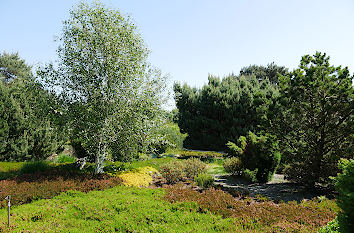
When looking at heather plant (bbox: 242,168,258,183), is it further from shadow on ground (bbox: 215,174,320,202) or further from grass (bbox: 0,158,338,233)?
grass (bbox: 0,158,338,233)

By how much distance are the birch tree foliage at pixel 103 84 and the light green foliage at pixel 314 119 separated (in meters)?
5.65

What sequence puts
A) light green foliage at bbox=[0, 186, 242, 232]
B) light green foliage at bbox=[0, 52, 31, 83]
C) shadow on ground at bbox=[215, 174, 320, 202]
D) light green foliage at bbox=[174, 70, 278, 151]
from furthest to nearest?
light green foliage at bbox=[0, 52, 31, 83] → light green foliage at bbox=[174, 70, 278, 151] → shadow on ground at bbox=[215, 174, 320, 202] → light green foliage at bbox=[0, 186, 242, 232]

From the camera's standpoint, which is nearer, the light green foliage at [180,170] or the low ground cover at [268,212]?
the low ground cover at [268,212]

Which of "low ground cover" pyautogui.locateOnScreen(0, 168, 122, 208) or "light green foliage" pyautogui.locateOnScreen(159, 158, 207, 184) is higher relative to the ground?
"light green foliage" pyautogui.locateOnScreen(159, 158, 207, 184)

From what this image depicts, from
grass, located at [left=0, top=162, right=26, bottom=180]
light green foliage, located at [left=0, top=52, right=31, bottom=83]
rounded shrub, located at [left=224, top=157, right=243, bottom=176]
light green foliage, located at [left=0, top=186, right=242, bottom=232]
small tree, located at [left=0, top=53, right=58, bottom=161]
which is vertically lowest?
light green foliage, located at [left=0, top=186, right=242, bottom=232]

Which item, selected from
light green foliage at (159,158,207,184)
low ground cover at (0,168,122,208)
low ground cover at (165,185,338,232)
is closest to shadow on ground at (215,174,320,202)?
light green foliage at (159,158,207,184)

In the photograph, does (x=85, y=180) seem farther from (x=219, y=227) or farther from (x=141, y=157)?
(x=141, y=157)

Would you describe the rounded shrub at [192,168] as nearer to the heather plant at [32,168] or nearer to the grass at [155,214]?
the grass at [155,214]

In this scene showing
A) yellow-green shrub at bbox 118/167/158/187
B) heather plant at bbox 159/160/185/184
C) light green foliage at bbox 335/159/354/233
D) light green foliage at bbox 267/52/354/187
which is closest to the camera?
light green foliage at bbox 335/159/354/233

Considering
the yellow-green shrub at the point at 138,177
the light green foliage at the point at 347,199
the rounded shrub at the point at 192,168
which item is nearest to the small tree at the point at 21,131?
the yellow-green shrub at the point at 138,177

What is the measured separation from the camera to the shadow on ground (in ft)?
27.9

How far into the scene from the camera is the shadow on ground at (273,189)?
852 cm

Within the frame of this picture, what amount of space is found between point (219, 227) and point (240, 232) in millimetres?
534

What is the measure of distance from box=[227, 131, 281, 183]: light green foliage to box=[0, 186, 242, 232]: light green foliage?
557 centimetres
